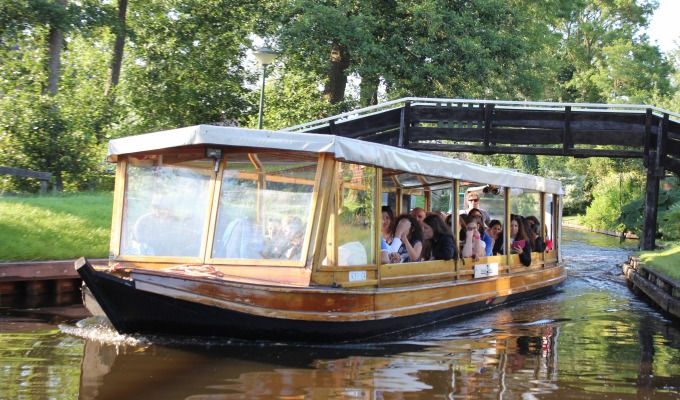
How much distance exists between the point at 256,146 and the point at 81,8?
55.0 feet

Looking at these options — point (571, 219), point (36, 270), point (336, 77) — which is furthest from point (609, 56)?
point (36, 270)

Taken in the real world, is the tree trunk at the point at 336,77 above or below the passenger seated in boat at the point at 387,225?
above

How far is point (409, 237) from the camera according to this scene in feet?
34.9

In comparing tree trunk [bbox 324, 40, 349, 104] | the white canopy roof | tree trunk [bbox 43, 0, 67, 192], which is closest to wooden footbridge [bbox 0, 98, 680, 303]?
tree trunk [bbox 324, 40, 349, 104]

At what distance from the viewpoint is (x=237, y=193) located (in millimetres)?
8773

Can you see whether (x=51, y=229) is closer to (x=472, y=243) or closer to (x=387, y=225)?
(x=387, y=225)

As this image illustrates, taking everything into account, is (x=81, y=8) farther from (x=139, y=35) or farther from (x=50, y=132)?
(x=50, y=132)

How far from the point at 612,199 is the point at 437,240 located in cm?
2736

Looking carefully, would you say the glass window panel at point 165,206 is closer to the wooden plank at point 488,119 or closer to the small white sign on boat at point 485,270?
the small white sign on boat at point 485,270

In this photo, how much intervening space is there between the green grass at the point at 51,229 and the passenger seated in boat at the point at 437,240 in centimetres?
535

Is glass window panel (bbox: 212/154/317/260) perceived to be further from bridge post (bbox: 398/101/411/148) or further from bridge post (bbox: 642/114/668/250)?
bridge post (bbox: 642/114/668/250)

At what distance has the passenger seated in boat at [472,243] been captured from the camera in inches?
466

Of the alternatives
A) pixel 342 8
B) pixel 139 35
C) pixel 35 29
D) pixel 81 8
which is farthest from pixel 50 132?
pixel 342 8

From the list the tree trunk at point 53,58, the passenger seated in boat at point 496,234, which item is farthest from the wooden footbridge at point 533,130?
the tree trunk at point 53,58
